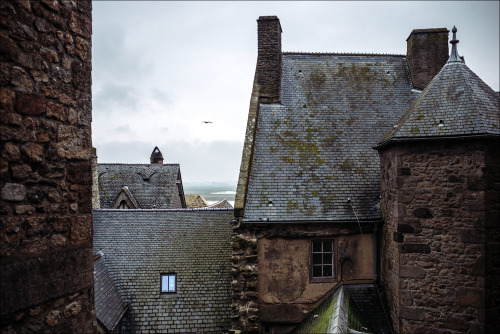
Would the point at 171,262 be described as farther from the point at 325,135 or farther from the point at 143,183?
the point at 143,183

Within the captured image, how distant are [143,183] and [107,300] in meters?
19.1

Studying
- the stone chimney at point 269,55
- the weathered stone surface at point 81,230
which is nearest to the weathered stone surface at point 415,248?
the stone chimney at point 269,55

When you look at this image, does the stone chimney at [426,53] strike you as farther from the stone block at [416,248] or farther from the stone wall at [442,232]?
the stone block at [416,248]

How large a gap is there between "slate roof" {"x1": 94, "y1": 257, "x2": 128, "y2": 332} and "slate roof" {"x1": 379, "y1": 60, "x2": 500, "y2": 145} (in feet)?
35.5

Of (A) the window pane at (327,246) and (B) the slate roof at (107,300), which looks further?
(B) the slate roof at (107,300)

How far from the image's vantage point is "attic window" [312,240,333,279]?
1046 cm

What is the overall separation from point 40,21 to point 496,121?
366 inches

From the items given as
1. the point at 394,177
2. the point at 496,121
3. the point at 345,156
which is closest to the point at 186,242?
the point at 345,156

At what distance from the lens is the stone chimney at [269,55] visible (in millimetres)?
13555

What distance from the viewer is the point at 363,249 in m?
10.6

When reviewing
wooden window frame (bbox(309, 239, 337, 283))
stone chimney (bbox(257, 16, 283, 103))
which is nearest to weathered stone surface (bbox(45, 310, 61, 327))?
wooden window frame (bbox(309, 239, 337, 283))

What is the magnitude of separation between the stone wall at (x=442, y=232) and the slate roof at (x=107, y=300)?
9242 millimetres

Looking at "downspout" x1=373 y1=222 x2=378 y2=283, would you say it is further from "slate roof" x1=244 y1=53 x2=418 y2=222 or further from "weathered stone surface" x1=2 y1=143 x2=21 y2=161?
"weathered stone surface" x1=2 y1=143 x2=21 y2=161

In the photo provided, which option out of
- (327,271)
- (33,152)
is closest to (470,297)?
(327,271)
